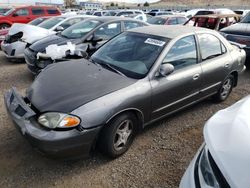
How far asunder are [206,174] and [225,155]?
23 centimetres

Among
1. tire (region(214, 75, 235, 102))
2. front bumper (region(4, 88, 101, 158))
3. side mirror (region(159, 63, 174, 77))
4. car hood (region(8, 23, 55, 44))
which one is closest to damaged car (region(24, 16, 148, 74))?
car hood (region(8, 23, 55, 44))

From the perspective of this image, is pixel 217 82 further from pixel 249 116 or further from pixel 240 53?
pixel 249 116

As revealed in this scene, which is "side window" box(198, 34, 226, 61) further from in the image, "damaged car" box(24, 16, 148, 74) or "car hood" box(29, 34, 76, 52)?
"car hood" box(29, 34, 76, 52)

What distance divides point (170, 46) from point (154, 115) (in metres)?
1.02

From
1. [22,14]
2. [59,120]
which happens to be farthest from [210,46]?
[22,14]

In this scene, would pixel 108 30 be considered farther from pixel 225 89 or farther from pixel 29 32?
pixel 225 89

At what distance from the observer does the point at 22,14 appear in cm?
1370

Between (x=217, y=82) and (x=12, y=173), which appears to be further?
(x=217, y=82)

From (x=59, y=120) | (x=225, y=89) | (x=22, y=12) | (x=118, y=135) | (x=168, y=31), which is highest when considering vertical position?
(x=168, y=31)

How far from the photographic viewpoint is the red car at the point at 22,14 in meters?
13.0

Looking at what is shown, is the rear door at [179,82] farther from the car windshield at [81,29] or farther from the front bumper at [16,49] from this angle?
the front bumper at [16,49]

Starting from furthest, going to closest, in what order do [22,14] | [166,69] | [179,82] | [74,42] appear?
[22,14], [74,42], [179,82], [166,69]

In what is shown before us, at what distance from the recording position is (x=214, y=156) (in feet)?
4.90

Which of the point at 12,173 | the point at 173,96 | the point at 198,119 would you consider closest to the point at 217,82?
the point at 198,119
